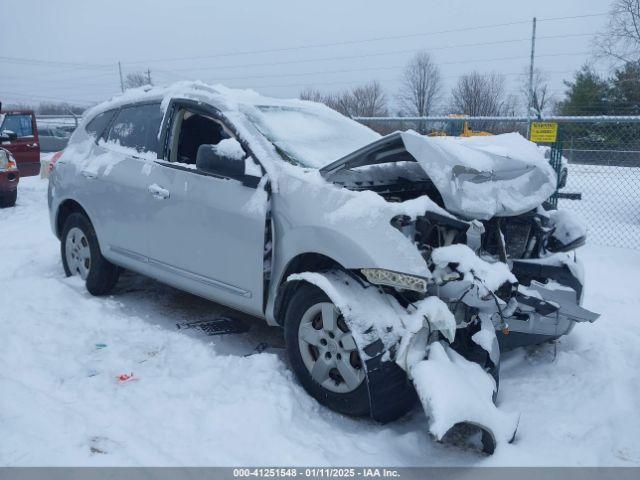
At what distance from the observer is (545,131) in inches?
267

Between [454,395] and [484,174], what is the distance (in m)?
1.38

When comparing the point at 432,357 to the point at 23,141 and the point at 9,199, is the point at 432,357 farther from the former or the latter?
the point at 23,141

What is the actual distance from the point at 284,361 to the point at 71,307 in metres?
2.01

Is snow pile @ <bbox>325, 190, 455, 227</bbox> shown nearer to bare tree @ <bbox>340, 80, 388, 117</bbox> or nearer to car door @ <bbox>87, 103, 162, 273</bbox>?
car door @ <bbox>87, 103, 162, 273</bbox>

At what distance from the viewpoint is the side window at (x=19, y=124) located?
12844 mm

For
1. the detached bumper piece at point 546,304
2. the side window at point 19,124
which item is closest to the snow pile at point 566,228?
the detached bumper piece at point 546,304

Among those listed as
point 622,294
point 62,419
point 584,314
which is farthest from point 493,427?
point 622,294

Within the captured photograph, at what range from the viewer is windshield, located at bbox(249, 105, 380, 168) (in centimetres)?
383

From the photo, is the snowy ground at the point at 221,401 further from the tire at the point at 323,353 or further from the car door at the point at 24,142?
the car door at the point at 24,142

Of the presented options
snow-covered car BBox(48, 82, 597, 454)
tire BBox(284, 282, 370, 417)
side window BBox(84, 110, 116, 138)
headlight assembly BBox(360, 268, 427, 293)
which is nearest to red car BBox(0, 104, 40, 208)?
side window BBox(84, 110, 116, 138)

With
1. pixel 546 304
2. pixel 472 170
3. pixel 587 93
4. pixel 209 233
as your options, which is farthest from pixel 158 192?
pixel 587 93

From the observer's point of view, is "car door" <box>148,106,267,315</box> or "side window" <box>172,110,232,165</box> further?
"side window" <box>172,110,232,165</box>

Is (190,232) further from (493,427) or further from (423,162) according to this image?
(493,427)

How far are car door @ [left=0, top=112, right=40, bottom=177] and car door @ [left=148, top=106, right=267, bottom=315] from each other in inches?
390
